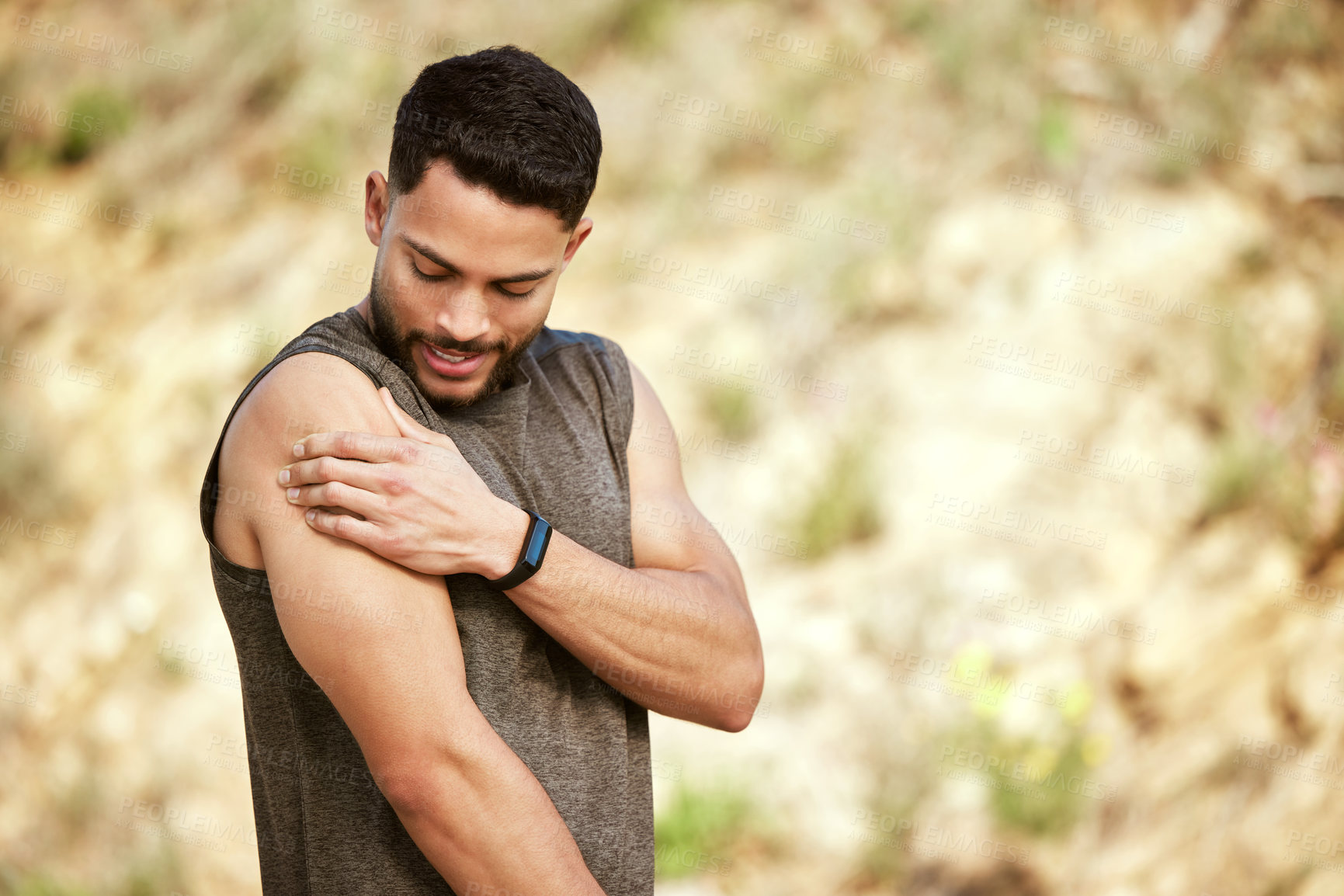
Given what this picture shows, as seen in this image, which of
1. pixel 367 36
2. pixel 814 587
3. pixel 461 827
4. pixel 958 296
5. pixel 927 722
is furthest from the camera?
pixel 367 36

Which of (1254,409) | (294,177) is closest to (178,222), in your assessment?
(294,177)

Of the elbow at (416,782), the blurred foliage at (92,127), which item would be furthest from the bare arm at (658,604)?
the blurred foliage at (92,127)

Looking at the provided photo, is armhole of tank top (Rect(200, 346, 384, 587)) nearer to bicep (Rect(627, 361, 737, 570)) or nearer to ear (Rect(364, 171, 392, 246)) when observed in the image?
ear (Rect(364, 171, 392, 246))

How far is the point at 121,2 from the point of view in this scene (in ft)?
21.9

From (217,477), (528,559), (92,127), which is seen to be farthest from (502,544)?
(92,127)

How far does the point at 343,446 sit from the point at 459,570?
0.22 m

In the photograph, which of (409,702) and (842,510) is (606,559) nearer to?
(409,702)

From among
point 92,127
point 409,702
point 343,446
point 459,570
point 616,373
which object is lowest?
point 409,702

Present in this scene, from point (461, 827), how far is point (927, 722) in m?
3.29

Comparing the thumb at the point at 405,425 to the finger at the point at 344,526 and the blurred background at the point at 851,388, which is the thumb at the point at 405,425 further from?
the blurred background at the point at 851,388

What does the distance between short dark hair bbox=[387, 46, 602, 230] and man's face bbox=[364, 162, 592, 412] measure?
0.07 ft

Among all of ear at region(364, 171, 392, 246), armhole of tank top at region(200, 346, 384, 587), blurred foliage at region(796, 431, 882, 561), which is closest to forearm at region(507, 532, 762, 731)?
armhole of tank top at region(200, 346, 384, 587)

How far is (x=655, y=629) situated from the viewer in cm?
155

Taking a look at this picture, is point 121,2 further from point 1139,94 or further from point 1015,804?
point 1015,804
